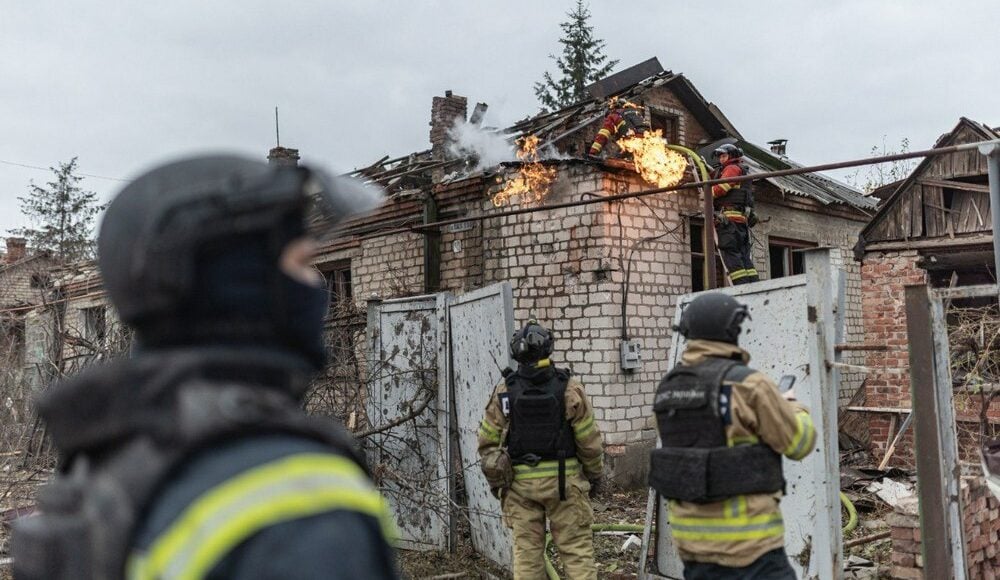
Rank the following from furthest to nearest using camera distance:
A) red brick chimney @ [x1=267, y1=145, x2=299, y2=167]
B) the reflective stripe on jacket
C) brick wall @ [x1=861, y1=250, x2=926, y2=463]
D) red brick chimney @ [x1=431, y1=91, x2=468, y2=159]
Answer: red brick chimney @ [x1=267, y1=145, x2=299, y2=167], red brick chimney @ [x1=431, y1=91, x2=468, y2=159], brick wall @ [x1=861, y1=250, x2=926, y2=463], the reflective stripe on jacket

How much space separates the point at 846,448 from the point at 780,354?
6709 millimetres

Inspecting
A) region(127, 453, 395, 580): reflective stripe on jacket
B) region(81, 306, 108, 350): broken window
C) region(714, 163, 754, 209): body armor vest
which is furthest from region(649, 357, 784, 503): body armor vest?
region(714, 163, 754, 209): body armor vest

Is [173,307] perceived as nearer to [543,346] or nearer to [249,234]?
[249,234]

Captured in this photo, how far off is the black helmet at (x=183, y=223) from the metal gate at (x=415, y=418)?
563cm

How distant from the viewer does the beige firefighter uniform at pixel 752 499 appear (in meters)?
3.44

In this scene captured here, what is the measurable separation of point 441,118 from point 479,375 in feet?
24.0

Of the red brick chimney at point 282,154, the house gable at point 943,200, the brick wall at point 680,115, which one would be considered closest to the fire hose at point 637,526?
the house gable at point 943,200

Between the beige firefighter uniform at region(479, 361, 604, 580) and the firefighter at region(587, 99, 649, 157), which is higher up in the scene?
the firefighter at region(587, 99, 649, 157)

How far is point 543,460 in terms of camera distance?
5.33 meters

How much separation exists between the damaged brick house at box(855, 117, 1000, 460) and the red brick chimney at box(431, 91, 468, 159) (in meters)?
6.67

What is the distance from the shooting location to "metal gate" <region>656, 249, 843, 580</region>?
15.3ft

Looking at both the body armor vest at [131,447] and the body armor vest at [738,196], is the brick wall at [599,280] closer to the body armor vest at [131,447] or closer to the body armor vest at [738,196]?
the body armor vest at [738,196]

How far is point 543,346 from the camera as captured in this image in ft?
17.5

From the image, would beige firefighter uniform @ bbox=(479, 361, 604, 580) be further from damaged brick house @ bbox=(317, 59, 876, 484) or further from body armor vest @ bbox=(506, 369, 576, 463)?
damaged brick house @ bbox=(317, 59, 876, 484)
